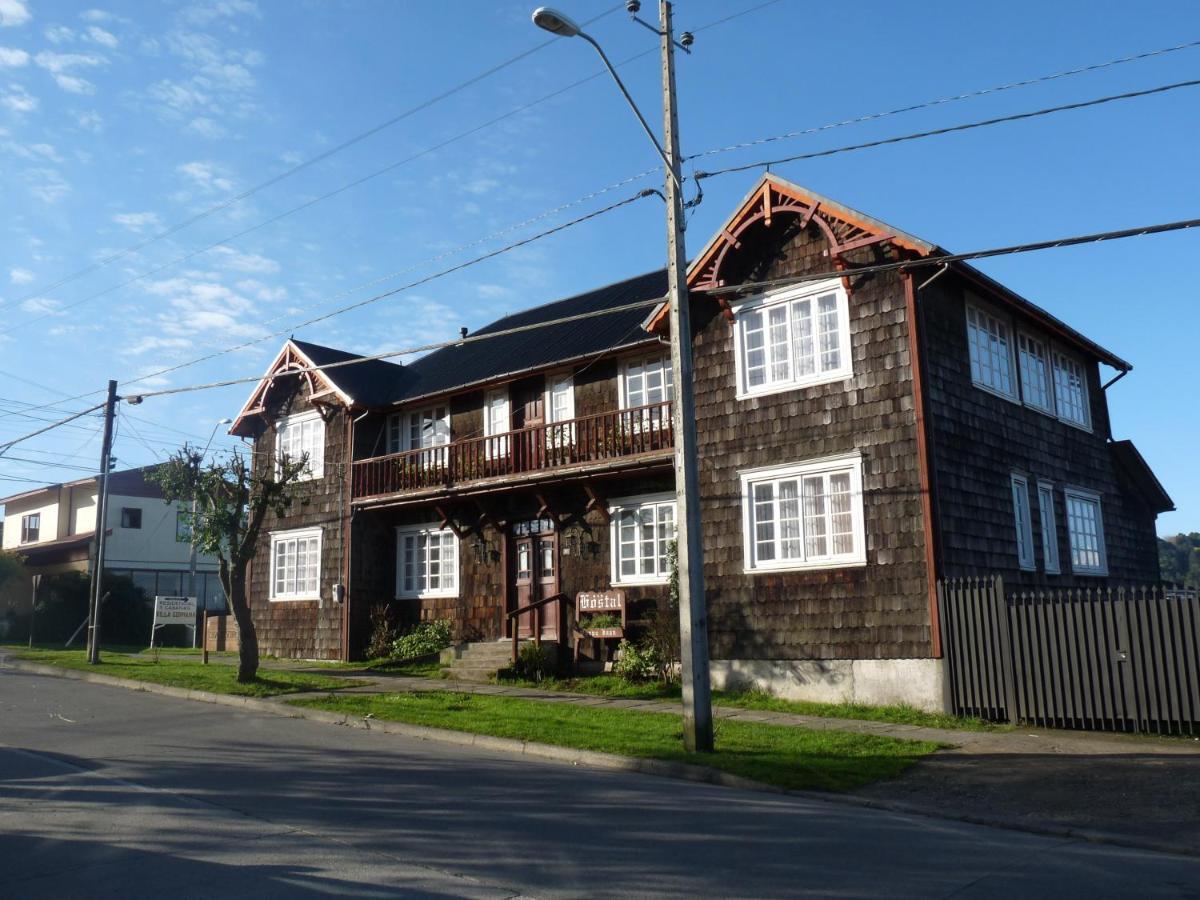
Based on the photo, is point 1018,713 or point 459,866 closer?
point 459,866

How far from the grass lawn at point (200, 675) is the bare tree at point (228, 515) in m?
0.62

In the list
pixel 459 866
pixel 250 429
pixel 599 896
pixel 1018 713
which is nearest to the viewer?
pixel 599 896

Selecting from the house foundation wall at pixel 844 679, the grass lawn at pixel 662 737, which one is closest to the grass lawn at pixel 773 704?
the house foundation wall at pixel 844 679

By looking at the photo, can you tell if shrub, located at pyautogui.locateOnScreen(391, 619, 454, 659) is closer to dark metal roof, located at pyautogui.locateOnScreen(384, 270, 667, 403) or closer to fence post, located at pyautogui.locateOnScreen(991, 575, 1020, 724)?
dark metal roof, located at pyautogui.locateOnScreen(384, 270, 667, 403)

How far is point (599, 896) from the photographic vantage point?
257 inches

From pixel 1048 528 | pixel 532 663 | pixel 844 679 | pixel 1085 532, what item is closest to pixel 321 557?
pixel 532 663

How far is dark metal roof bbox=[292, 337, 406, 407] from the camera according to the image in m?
26.5

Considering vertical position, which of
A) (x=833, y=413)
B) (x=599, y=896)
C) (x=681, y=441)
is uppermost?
(x=833, y=413)

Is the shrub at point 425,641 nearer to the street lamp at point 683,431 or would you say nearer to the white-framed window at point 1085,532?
the street lamp at point 683,431

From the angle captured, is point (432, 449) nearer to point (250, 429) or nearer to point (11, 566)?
point (250, 429)

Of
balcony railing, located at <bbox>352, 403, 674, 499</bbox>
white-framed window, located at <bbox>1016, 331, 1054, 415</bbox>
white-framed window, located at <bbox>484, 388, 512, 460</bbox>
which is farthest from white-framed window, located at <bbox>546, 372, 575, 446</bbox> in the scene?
white-framed window, located at <bbox>1016, 331, 1054, 415</bbox>

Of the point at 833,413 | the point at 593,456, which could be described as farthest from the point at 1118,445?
the point at 593,456

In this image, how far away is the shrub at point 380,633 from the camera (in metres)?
25.0

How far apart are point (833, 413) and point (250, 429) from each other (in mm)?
18702
